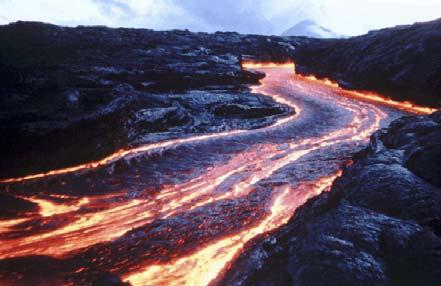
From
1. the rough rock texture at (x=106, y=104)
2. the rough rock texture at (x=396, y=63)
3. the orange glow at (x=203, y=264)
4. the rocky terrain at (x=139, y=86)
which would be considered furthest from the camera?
the rough rock texture at (x=396, y=63)

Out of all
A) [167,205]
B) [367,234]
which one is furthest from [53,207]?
[367,234]

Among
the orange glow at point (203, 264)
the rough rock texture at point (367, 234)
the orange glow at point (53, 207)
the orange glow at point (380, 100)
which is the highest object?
the rough rock texture at point (367, 234)

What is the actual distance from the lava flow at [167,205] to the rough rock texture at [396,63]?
8.04m

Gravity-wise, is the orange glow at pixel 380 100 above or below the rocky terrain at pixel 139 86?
below

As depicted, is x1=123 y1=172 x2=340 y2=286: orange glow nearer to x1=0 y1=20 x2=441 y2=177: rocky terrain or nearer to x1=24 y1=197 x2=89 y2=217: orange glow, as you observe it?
x1=24 y1=197 x2=89 y2=217: orange glow

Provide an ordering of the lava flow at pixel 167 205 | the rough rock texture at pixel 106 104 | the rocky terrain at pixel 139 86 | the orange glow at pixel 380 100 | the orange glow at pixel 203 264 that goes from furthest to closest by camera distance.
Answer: the orange glow at pixel 380 100 → the rocky terrain at pixel 139 86 → the rough rock texture at pixel 106 104 → the lava flow at pixel 167 205 → the orange glow at pixel 203 264

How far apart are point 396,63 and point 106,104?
677 inches

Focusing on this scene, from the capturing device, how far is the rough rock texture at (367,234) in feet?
13.7

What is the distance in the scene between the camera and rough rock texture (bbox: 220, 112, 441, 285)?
418 cm

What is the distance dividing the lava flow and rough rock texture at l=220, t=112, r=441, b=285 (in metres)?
0.87

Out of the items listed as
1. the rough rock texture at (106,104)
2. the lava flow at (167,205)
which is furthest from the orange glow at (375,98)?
the lava flow at (167,205)

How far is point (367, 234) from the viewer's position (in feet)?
15.5

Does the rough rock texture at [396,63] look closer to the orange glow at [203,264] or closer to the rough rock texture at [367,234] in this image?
the rough rock texture at [367,234]

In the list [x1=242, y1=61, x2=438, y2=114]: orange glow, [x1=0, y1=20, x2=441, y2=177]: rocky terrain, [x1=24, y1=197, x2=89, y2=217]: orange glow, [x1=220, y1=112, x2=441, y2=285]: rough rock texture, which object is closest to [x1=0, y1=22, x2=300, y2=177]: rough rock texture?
[x1=0, y1=20, x2=441, y2=177]: rocky terrain
